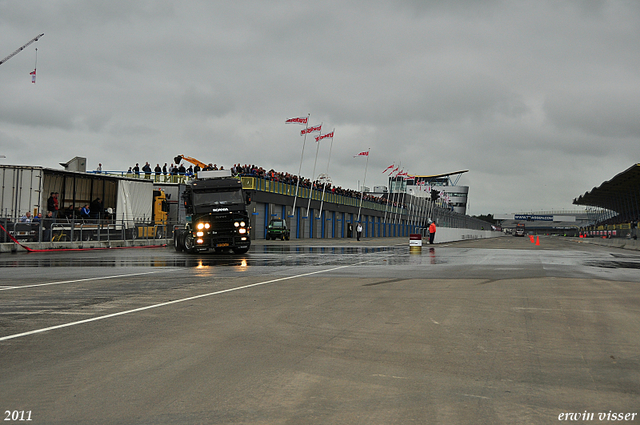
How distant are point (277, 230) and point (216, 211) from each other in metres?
28.8

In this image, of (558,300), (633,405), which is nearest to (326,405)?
(633,405)

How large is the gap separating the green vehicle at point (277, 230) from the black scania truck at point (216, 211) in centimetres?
2789

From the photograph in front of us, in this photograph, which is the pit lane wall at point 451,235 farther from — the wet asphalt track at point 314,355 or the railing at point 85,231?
the wet asphalt track at point 314,355

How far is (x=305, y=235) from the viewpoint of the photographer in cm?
6644

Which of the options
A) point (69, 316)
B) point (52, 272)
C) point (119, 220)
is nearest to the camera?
point (69, 316)

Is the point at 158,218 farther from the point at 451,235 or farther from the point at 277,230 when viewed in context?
the point at 451,235

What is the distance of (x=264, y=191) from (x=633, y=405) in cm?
5175

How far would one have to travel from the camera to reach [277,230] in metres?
54.5

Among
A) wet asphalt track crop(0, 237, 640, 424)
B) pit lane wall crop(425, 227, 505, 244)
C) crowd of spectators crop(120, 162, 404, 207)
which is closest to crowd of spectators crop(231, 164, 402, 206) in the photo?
crowd of spectators crop(120, 162, 404, 207)

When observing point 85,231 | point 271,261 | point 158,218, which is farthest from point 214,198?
point 158,218

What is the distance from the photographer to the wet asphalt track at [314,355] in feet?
14.5

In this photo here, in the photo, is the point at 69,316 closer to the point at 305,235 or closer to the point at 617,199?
the point at 305,235

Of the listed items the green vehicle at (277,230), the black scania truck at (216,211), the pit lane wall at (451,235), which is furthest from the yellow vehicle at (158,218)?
the pit lane wall at (451,235)

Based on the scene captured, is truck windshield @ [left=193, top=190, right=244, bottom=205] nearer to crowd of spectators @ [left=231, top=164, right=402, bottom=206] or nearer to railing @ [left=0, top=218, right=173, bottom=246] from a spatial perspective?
railing @ [left=0, top=218, right=173, bottom=246]
